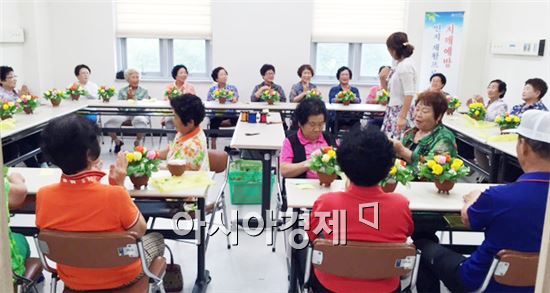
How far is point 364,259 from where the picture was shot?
1743 millimetres

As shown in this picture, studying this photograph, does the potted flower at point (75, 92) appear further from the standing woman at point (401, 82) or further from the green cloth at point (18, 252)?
the green cloth at point (18, 252)

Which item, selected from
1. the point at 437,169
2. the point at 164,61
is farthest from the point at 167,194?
the point at 164,61

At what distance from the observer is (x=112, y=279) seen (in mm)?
1931

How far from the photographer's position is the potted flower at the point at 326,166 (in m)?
2.51

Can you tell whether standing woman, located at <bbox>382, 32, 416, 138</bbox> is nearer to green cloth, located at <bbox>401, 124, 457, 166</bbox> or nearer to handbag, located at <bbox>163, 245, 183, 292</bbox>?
green cloth, located at <bbox>401, 124, 457, 166</bbox>

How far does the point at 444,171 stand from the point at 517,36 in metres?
5.07

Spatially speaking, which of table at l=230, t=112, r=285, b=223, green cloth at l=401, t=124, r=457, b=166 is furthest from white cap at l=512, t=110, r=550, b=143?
table at l=230, t=112, r=285, b=223

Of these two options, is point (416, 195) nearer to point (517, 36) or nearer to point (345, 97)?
point (345, 97)

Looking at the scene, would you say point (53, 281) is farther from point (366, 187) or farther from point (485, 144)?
point (485, 144)

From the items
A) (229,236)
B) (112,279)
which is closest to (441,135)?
(229,236)

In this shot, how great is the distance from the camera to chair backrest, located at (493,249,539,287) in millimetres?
1693

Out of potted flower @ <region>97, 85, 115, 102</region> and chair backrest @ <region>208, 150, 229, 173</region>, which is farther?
potted flower @ <region>97, 85, 115, 102</region>

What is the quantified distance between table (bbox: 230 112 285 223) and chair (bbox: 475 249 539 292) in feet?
6.94

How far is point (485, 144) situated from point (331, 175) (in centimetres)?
235
